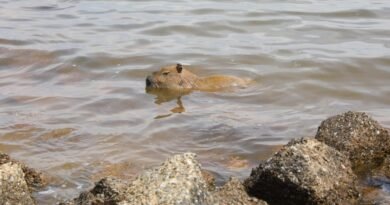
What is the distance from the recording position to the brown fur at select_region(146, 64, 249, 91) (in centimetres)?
928

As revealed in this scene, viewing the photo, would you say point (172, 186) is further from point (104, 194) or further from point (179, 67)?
point (179, 67)

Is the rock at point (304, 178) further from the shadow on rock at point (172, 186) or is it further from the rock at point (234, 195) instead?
the shadow on rock at point (172, 186)

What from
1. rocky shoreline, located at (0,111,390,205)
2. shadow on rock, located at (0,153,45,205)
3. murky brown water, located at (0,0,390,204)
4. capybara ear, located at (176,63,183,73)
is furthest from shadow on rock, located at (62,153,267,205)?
capybara ear, located at (176,63,183,73)

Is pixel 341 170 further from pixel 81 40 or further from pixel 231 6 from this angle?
pixel 231 6

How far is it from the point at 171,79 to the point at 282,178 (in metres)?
4.73

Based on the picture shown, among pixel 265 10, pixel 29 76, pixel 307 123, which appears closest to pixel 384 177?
pixel 307 123

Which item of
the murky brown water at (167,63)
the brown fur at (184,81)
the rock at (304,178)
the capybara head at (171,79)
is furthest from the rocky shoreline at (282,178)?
the capybara head at (171,79)

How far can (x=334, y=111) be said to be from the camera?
26.3 feet

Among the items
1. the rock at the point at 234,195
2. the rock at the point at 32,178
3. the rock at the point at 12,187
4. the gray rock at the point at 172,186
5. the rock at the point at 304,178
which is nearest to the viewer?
the gray rock at the point at 172,186

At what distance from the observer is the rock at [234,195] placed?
4562 millimetres

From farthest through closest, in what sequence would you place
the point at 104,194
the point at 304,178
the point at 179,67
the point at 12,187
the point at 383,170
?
the point at 179,67, the point at 383,170, the point at 304,178, the point at 104,194, the point at 12,187

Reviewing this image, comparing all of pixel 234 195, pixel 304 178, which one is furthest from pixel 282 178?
pixel 234 195

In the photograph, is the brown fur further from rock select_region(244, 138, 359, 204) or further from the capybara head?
rock select_region(244, 138, 359, 204)

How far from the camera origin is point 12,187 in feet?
14.6
